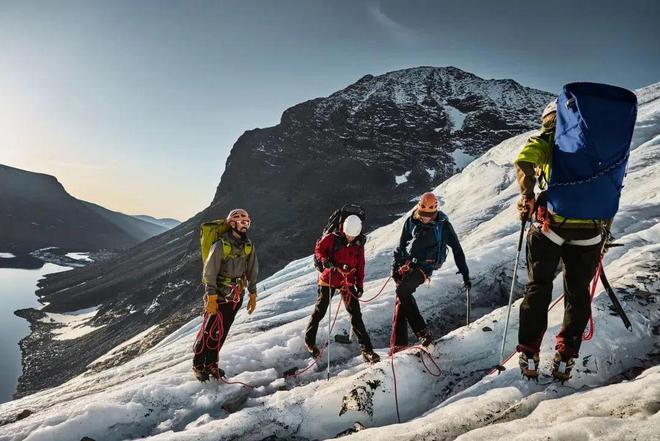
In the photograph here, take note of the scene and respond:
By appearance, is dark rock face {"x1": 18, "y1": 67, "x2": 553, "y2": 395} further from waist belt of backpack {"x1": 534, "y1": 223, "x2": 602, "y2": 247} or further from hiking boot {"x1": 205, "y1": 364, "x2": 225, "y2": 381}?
waist belt of backpack {"x1": 534, "y1": 223, "x2": 602, "y2": 247}

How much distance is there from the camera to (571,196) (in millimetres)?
3410

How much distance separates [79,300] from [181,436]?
388 feet

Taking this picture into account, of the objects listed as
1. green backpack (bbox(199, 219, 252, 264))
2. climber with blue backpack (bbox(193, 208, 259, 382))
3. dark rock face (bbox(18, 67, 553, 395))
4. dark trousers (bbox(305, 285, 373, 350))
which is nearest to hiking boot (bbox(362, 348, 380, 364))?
dark trousers (bbox(305, 285, 373, 350))

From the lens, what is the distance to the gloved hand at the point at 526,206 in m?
3.64

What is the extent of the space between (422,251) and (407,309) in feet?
3.06

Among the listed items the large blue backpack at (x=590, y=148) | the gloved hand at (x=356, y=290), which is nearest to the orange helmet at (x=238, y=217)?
the gloved hand at (x=356, y=290)

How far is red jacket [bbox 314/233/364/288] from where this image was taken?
5.88 m

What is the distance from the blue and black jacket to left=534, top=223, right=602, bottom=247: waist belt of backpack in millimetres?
1832

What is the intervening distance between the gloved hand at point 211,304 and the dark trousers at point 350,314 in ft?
5.12

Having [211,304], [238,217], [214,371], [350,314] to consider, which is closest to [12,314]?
[214,371]

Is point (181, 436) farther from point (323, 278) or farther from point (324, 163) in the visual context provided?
point (324, 163)

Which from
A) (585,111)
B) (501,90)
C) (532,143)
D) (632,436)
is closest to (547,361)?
(632,436)

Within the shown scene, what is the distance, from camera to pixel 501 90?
328 ft

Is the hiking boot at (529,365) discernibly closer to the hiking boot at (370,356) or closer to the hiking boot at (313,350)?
the hiking boot at (370,356)
